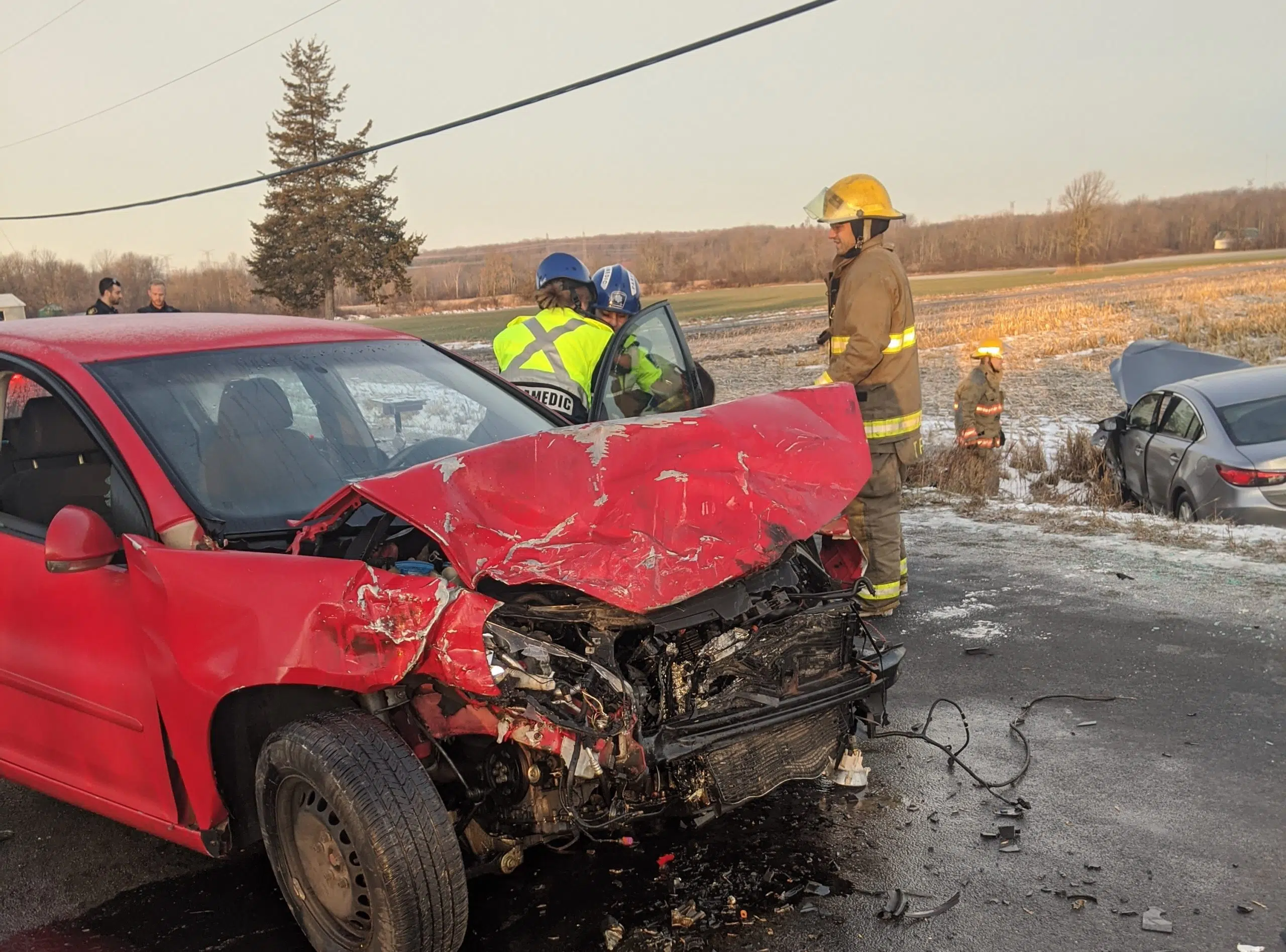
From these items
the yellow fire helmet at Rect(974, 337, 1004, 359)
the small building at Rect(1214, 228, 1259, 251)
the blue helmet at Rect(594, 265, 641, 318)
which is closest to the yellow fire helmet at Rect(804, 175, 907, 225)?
the blue helmet at Rect(594, 265, 641, 318)

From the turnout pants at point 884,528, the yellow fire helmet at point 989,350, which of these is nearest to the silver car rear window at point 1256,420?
the yellow fire helmet at point 989,350

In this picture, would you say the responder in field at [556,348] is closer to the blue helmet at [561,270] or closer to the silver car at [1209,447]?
the blue helmet at [561,270]

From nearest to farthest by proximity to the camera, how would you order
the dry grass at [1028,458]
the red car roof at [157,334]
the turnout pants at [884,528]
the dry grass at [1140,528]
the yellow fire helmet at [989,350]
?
the red car roof at [157,334]
the turnout pants at [884,528]
the dry grass at [1140,528]
the yellow fire helmet at [989,350]
the dry grass at [1028,458]

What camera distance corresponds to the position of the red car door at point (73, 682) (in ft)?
10.1

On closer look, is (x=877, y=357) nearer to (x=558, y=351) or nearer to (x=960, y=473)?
(x=558, y=351)

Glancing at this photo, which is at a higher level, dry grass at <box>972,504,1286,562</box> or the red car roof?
the red car roof

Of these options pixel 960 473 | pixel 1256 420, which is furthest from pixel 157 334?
pixel 1256 420

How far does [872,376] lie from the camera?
19.5 feet

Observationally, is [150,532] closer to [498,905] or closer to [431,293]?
[498,905]

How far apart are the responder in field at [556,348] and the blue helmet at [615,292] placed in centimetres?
32

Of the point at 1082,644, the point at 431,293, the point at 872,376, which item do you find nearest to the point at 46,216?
the point at 872,376

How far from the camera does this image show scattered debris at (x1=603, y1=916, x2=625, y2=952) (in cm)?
289

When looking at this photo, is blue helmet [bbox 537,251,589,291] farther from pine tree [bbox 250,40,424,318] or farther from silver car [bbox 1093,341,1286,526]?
pine tree [bbox 250,40,424,318]

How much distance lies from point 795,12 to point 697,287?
8428cm
